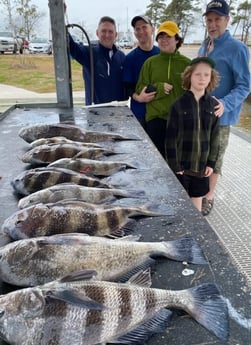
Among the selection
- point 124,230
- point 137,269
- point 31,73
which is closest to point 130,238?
point 124,230

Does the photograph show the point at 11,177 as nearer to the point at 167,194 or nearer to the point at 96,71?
the point at 167,194

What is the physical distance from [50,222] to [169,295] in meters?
0.63

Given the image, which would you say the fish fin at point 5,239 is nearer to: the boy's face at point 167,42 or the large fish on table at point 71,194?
the large fish on table at point 71,194

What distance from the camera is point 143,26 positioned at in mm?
4652

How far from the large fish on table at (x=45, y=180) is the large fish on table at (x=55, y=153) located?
1.48 feet

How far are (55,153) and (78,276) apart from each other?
158 centimetres

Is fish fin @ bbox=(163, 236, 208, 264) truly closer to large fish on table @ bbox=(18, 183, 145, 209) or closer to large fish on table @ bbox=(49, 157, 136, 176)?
large fish on table @ bbox=(18, 183, 145, 209)

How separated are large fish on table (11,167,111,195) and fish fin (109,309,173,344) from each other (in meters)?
1.09

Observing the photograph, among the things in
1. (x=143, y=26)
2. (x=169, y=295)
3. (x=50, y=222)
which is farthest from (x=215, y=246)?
(x=143, y=26)

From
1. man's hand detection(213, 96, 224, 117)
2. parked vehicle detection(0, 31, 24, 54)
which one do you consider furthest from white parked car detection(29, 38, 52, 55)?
man's hand detection(213, 96, 224, 117)

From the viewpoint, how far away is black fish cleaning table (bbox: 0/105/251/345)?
1.28 meters

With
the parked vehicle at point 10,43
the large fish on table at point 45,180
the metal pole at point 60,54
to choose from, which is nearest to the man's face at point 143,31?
the metal pole at point 60,54

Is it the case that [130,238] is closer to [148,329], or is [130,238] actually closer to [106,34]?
[148,329]

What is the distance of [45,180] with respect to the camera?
7.39 feet
